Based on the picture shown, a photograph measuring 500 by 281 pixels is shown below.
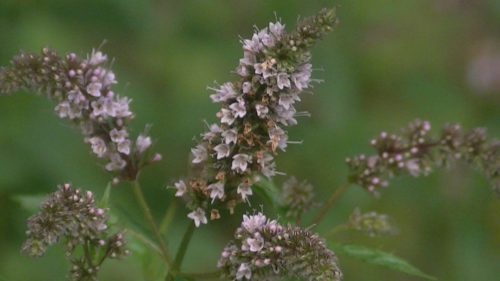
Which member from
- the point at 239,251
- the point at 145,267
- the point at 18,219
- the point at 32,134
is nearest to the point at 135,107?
the point at 32,134

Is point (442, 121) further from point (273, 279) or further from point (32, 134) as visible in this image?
point (273, 279)

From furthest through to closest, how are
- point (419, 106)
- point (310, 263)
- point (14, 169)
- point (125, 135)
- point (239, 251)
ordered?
point (419, 106) → point (14, 169) → point (125, 135) → point (239, 251) → point (310, 263)

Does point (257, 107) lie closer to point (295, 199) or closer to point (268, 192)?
point (268, 192)

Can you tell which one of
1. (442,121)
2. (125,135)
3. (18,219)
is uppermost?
(442,121)

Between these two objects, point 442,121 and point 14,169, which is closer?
point 14,169

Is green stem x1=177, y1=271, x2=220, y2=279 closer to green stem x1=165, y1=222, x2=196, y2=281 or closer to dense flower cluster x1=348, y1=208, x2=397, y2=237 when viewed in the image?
green stem x1=165, y1=222, x2=196, y2=281

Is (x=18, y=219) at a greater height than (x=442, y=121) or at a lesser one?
lesser

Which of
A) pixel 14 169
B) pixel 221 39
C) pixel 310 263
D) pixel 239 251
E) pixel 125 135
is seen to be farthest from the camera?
pixel 221 39
